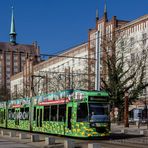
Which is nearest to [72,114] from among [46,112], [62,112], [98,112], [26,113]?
[98,112]

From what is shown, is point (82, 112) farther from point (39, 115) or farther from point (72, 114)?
point (39, 115)

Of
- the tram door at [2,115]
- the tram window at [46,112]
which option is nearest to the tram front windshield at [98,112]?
the tram window at [46,112]

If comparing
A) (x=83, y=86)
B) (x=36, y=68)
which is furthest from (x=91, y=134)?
(x=36, y=68)

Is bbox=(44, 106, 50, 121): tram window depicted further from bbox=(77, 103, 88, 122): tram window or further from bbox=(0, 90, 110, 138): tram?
bbox=(77, 103, 88, 122): tram window

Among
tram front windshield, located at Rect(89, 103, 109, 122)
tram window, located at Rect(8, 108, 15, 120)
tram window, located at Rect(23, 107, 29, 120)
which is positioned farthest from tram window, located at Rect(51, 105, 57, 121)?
tram window, located at Rect(8, 108, 15, 120)

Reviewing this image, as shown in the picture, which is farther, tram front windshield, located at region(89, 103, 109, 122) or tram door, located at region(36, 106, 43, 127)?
tram door, located at region(36, 106, 43, 127)

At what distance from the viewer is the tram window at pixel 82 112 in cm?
2573

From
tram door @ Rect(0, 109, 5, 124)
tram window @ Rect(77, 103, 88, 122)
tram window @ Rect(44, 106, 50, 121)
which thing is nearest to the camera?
tram window @ Rect(77, 103, 88, 122)

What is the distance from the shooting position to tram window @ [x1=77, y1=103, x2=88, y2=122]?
25.7 metres

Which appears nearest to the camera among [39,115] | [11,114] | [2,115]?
[39,115]

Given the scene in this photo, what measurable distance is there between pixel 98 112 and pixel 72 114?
175 centimetres

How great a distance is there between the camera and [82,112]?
25969 mm

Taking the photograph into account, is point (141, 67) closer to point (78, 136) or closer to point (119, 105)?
point (119, 105)

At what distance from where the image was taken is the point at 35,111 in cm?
3444
